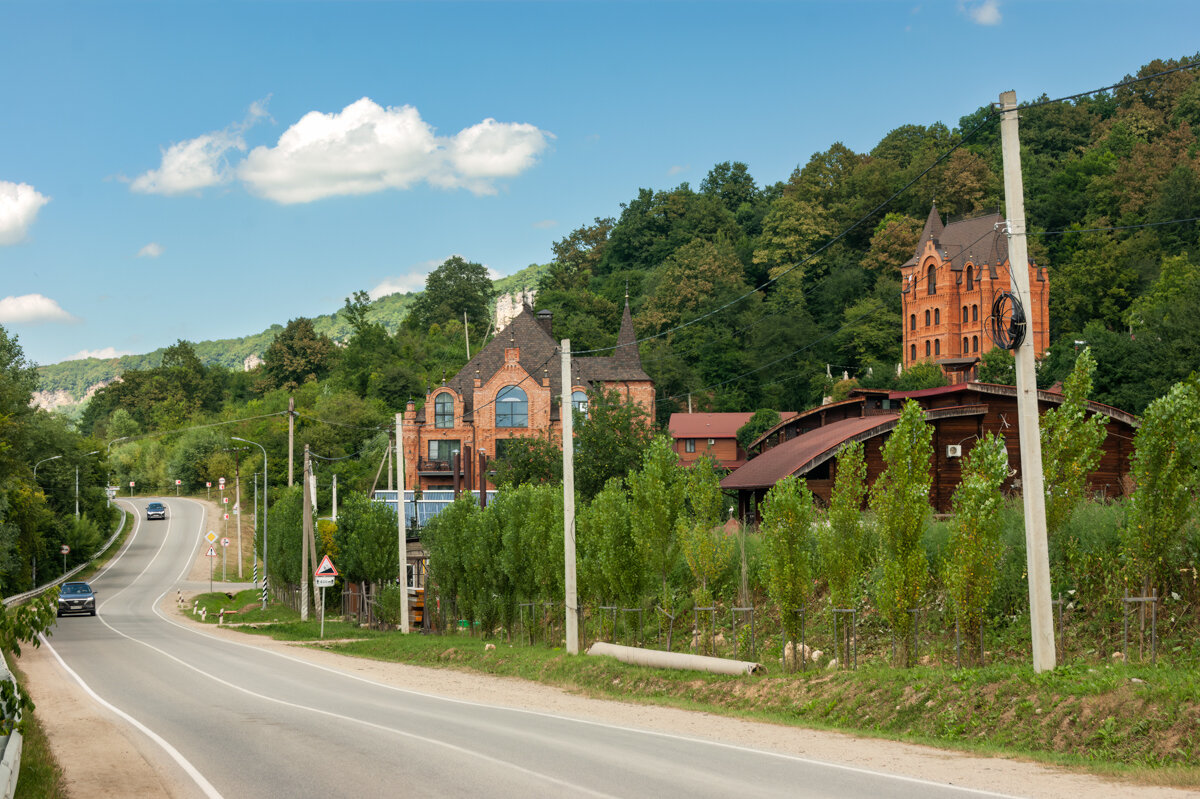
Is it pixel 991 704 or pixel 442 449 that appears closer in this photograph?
pixel 991 704

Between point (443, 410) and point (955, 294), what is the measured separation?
59.8 meters

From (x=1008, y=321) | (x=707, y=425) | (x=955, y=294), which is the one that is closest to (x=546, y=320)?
(x=707, y=425)

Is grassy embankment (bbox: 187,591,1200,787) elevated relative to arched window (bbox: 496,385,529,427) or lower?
lower

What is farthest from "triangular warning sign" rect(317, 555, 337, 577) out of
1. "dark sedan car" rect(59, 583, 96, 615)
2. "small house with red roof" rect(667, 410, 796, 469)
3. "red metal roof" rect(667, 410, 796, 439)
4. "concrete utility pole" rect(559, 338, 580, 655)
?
"red metal roof" rect(667, 410, 796, 439)

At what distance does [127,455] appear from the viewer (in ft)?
434

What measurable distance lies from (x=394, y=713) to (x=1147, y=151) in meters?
117

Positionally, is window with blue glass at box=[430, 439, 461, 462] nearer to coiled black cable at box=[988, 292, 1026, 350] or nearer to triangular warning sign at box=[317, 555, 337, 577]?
triangular warning sign at box=[317, 555, 337, 577]

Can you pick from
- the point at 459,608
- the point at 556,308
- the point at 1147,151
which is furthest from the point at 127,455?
the point at 1147,151

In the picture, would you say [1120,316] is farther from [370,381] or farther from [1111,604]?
[1111,604]

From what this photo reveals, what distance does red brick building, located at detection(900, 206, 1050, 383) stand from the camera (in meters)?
105

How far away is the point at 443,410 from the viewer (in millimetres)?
73312

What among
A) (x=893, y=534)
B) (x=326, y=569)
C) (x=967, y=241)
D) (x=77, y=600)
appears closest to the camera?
(x=893, y=534)

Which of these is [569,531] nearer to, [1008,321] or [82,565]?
[1008,321]

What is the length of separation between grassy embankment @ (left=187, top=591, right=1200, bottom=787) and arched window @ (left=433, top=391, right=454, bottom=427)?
168 feet
